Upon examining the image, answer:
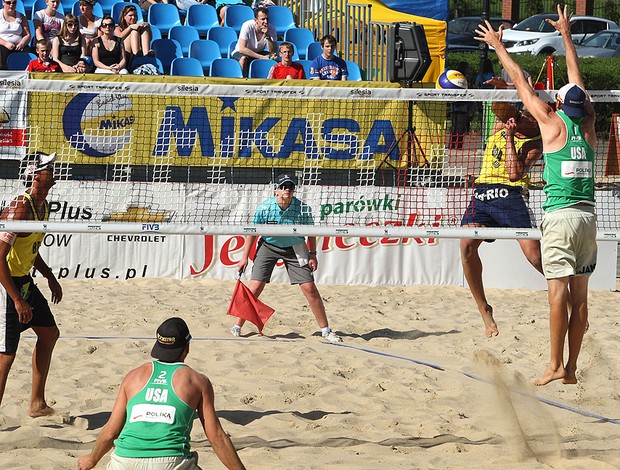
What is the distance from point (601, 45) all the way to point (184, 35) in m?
15.2

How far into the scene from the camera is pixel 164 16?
16.0 metres

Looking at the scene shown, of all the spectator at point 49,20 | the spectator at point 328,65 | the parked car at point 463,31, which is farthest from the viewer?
the parked car at point 463,31

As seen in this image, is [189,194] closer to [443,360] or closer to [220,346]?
[220,346]

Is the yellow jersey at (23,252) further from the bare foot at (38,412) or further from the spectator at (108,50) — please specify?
the spectator at (108,50)

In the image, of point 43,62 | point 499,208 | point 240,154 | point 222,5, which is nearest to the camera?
point 499,208

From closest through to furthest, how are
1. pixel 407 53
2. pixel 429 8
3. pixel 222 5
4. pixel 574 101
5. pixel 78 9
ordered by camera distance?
1. pixel 574 101
2. pixel 407 53
3. pixel 78 9
4. pixel 222 5
5. pixel 429 8

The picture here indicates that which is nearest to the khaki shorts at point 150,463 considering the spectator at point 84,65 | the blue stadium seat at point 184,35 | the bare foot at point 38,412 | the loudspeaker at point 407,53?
the bare foot at point 38,412

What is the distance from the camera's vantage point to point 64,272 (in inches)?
486

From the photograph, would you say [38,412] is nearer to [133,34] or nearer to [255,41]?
[133,34]

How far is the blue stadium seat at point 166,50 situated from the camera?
48.7 feet

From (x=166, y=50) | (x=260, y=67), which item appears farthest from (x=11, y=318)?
(x=166, y=50)

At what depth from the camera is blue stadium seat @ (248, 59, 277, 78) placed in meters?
14.4

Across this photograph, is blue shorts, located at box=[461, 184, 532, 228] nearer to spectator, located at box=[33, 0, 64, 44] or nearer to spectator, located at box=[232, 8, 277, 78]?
spectator, located at box=[232, 8, 277, 78]

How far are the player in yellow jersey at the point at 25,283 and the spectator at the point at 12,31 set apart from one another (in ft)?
24.8
